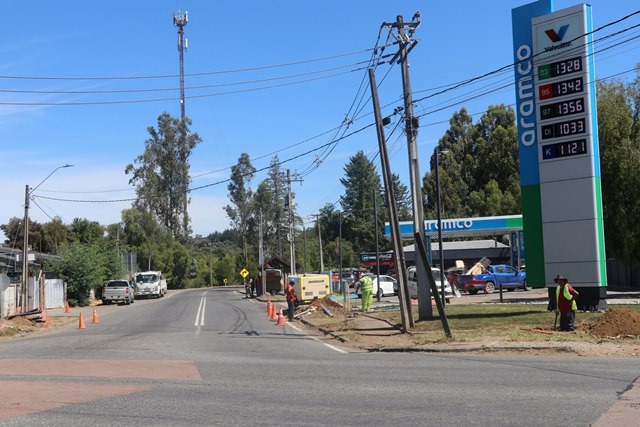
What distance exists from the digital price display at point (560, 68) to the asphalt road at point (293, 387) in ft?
39.8

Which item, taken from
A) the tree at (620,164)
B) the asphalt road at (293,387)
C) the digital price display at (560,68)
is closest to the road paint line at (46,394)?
the asphalt road at (293,387)

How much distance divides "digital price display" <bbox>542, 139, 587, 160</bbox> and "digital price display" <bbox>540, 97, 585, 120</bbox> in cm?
100

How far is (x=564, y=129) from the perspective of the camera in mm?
23312

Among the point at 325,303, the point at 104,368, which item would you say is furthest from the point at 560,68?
the point at 104,368

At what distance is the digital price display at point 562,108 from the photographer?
2302 cm

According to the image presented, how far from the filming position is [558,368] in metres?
12.5

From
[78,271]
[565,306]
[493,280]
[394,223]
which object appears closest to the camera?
[565,306]

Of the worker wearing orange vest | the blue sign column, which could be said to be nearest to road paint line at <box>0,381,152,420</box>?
the worker wearing orange vest

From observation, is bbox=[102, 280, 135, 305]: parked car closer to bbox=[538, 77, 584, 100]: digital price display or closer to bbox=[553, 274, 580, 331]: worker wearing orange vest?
bbox=[538, 77, 584, 100]: digital price display

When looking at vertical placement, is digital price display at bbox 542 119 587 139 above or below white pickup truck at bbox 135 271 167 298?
above

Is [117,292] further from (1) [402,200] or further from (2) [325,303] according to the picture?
(1) [402,200]

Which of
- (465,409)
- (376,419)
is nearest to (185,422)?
(376,419)

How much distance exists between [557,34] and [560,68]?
117cm

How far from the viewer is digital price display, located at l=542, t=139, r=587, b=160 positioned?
2294cm
